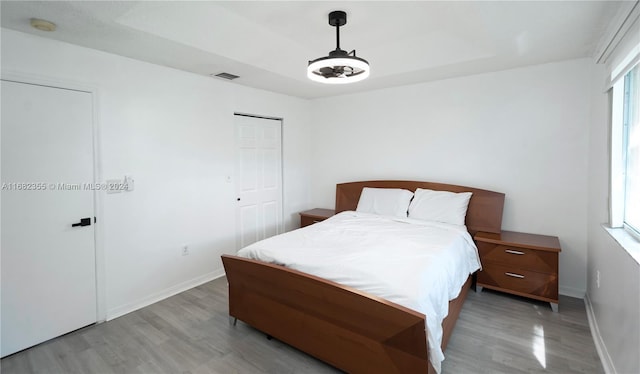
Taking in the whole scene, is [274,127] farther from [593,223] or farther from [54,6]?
[593,223]

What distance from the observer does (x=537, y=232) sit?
3.14m

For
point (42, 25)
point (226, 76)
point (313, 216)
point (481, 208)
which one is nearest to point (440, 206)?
point (481, 208)

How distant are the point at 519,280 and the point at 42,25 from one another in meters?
4.39

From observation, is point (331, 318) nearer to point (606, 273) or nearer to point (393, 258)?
point (393, 258)

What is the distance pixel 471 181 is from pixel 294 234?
2.16 meters

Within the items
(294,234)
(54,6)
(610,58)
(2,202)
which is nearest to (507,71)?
(610,58)

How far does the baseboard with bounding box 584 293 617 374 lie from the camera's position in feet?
6.13

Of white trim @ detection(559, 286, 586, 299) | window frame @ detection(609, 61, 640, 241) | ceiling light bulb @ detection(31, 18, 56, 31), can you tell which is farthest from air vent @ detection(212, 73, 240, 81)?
white trim @ detection(559, 286, 586, 299)

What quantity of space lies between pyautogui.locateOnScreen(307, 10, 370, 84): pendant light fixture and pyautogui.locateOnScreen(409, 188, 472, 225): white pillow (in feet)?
5.88

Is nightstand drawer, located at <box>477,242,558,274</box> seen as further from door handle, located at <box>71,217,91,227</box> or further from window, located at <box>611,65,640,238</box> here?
door handle, located at <box>71,217,91,227</box>

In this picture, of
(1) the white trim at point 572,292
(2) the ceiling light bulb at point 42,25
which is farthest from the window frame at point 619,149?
(2) the ceiling light bulb at point 42,25

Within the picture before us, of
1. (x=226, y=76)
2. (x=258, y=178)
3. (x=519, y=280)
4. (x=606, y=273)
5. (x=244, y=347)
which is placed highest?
(x=226, y=76)

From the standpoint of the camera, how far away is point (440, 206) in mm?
3354

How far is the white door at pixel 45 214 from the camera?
7.08 ft
